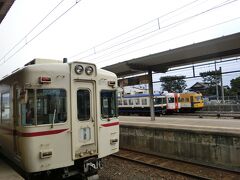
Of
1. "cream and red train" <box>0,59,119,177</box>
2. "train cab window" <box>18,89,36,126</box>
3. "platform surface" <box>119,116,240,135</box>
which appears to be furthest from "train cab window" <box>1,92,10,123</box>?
"platform surface" <box>119,116,240,135</box>

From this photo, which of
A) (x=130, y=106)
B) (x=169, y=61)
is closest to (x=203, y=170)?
(x=169, y=61)

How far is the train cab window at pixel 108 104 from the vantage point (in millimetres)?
6630

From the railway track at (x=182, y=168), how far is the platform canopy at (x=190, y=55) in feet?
14.2

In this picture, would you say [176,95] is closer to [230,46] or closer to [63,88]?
[230,46]

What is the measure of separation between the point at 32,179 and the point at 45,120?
1.62 m

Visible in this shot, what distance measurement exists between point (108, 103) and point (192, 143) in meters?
3.93

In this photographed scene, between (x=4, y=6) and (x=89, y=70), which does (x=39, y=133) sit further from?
(x=4, y=6)

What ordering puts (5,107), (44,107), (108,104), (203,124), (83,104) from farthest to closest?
1. (203,124)
2. (5,107)
3. (108,104)
4. (83,104)
5. (44,107)

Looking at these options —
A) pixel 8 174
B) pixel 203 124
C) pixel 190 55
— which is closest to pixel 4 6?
pixel 8 174

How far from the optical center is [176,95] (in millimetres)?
29391

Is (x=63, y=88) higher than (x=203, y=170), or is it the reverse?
(x=63, y=88)

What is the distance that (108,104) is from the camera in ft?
22.3

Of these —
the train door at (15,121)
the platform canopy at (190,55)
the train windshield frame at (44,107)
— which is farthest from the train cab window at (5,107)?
the platform canopy at (190,55)

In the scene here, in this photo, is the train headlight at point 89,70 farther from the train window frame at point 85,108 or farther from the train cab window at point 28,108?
the train cab window at point 28,108
